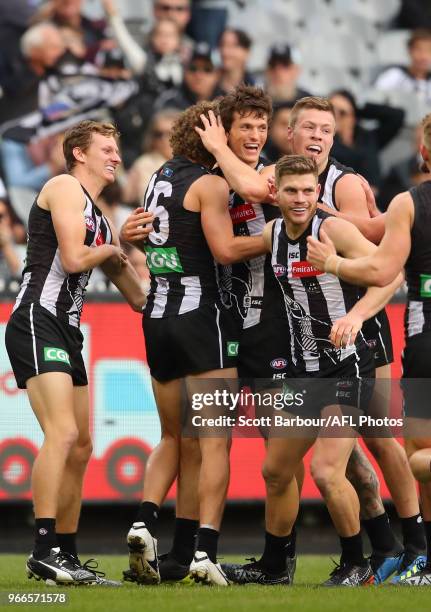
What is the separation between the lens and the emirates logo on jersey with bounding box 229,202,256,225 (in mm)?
7484

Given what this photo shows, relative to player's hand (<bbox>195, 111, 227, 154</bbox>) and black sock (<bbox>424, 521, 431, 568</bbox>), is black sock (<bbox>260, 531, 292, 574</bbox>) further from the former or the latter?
player's hand (<bbox>195, 111, 227, 154</bbox>)

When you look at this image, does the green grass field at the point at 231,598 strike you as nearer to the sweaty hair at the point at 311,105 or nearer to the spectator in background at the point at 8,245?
the sweaty hair at the point at 311,105

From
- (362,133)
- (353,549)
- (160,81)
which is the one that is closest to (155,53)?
(160,81)

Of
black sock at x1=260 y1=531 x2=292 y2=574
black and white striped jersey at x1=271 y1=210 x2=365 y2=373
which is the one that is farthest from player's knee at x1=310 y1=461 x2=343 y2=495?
black sock at x1=260 y1=531 x2=292 y2=574

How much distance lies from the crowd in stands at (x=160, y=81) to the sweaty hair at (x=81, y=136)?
16.2ft

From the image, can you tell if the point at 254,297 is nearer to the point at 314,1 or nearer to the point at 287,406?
the point at 287,406

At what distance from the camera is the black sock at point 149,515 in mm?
7039

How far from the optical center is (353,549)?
22.7 feet

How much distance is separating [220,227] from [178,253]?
0.34m

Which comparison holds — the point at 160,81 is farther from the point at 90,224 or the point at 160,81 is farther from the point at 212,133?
the point at 90,224

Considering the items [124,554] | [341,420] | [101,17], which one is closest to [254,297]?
[341,420]

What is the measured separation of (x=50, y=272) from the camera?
23.8ft

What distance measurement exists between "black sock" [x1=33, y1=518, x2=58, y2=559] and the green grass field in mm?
194

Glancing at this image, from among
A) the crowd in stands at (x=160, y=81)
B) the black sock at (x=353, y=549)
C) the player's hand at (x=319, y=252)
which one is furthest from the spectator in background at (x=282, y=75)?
the black sock at (x=353, y=549)
